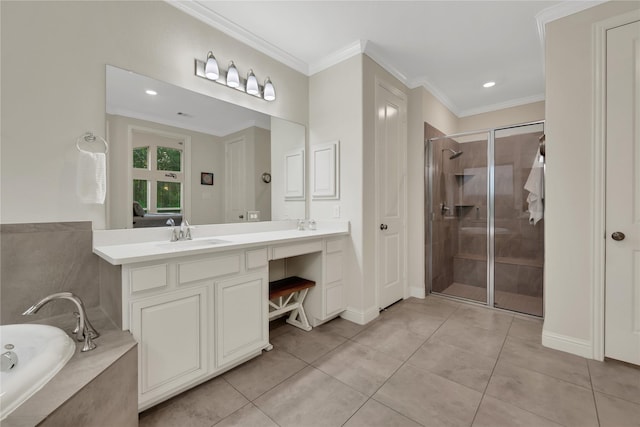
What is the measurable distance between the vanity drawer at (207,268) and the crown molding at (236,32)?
1820mm

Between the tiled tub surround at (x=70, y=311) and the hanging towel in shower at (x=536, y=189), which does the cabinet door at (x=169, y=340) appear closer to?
the tiled tub surround at (x=70, y=311)

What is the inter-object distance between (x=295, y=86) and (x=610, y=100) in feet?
8.22

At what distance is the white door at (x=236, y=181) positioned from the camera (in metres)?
2.31

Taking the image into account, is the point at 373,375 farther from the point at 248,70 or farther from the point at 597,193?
the point at 248,70

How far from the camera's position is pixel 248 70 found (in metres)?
2.39

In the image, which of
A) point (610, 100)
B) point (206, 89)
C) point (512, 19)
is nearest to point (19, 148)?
point (206, 89)

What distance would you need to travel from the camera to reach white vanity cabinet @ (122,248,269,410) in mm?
1376

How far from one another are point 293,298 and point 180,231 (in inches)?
47.0

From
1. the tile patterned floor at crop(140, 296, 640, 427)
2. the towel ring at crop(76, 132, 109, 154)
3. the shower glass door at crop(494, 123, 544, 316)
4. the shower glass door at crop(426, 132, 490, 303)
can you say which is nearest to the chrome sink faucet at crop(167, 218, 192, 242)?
the towel ring at crop(76, 132, 109, 154)

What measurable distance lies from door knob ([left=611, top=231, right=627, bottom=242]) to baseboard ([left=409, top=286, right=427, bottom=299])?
5.75 ft

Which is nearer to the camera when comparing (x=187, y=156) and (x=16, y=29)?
(x=16, y=29)

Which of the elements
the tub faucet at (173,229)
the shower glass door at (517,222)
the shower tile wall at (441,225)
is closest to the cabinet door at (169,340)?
the tub faucet at (173,229)

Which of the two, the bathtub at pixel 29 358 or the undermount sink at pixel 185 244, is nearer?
the bathtub at pixel 29 358

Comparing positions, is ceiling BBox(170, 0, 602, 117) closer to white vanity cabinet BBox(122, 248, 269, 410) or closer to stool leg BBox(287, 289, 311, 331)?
white vanity cabinet BBox(122, 248, 269, 410)
